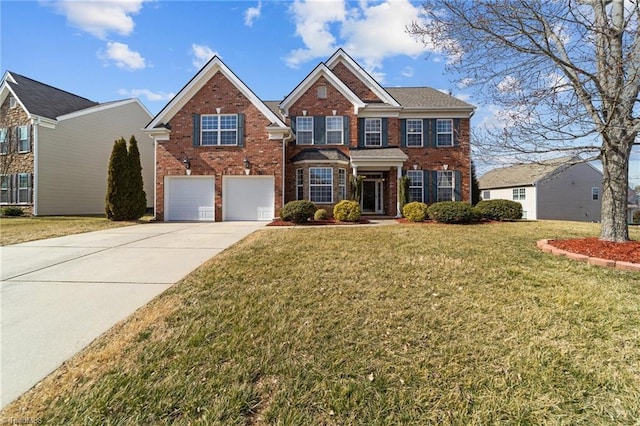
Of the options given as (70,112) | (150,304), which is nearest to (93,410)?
(150,304)

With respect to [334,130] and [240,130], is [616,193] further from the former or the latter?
[240,130]

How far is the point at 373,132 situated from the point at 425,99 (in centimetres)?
417

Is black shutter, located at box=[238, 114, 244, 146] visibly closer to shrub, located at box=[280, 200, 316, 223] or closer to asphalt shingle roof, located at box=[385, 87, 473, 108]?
shrub, located at box=[280, 200, 316, 223]

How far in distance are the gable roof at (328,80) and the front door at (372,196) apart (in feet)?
14.9

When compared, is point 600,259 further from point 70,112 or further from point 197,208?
point 70,112

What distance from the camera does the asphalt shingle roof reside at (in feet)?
56.9

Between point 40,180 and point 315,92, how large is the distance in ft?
56.7

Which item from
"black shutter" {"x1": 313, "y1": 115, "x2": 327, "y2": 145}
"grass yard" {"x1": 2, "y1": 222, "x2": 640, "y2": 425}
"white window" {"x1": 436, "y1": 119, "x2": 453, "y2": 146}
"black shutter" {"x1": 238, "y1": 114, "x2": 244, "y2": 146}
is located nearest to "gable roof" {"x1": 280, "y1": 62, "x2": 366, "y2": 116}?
"black shutter" {"x1": 313, "y1": 115, "x2": 327, "y2": 145}

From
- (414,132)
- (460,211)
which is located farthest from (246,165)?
(460,211)

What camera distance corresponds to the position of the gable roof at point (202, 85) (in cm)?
1520

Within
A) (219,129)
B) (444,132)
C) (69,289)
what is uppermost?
(444,132)

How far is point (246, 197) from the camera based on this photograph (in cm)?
1555

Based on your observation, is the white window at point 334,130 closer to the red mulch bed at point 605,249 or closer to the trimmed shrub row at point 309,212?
the trimmed shrub row at point 309,212

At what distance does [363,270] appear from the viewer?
5.21m
